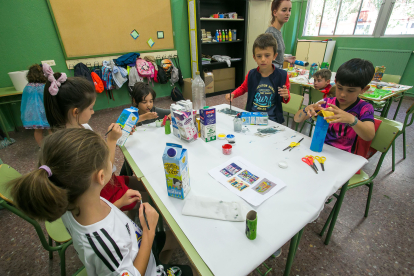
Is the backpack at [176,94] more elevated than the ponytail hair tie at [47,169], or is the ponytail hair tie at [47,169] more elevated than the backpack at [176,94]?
the ponytail hair tie at [47,169]

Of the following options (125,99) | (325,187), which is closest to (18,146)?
(125,99)

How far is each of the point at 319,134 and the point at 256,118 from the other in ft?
1.61

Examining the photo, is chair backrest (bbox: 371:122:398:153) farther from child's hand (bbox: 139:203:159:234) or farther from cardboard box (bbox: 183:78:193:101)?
cardboard box (bbox: 183:78:193:101)

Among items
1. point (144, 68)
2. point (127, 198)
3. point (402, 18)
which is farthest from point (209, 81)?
point (402, 18)

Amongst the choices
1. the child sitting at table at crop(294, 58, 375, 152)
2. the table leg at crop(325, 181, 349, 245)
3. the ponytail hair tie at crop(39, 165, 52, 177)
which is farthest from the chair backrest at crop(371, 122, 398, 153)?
the ponytail hair tie at crop(39, 165, 52, 177)

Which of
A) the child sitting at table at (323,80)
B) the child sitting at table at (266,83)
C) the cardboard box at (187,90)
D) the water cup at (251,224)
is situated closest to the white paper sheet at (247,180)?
the water cup at (251,224)

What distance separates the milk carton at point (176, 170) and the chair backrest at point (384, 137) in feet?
4.19

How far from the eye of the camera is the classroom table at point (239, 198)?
623 millimetres

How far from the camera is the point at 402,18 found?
3.91 metres

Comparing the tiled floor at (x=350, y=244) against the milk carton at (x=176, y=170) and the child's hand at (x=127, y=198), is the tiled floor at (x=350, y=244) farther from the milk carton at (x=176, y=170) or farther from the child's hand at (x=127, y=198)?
the milk carton at (x=176, y=170)

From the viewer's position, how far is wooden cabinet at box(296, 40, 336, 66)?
16.4 feet

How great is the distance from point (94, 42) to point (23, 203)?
11.7 ft

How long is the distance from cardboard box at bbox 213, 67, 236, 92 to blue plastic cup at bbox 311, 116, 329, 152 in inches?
144

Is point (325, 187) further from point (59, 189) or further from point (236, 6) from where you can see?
point (236, 6)
